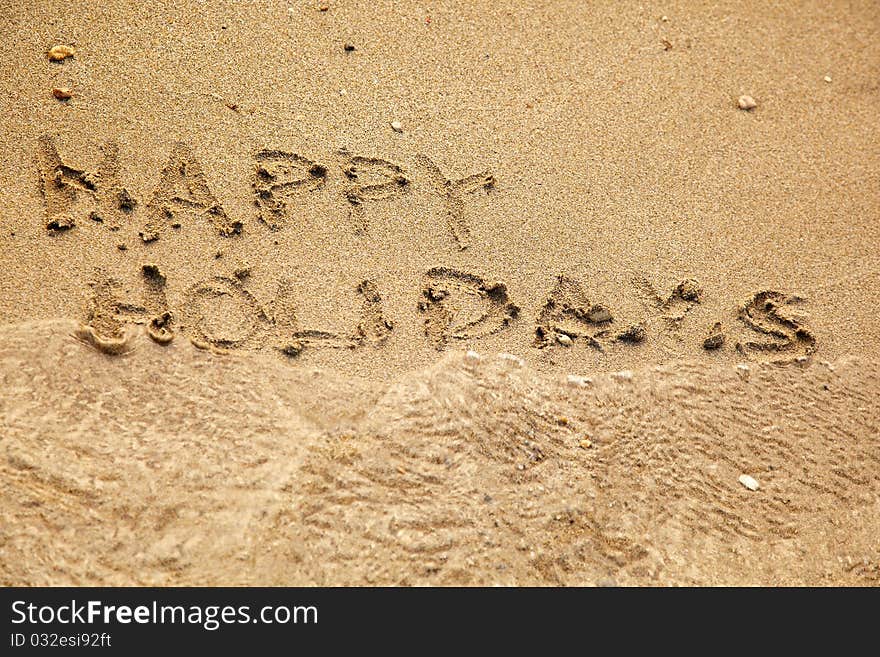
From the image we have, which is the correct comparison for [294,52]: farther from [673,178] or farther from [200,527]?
[200,527]

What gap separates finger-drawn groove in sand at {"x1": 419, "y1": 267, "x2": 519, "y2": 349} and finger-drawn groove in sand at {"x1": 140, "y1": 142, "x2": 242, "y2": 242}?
1.90 feet

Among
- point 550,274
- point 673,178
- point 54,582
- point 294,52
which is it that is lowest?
point 54,582

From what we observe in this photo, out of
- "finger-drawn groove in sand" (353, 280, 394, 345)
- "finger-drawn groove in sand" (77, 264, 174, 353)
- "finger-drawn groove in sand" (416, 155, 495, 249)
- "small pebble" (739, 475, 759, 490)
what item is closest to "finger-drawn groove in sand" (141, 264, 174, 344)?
"finger-drawn groove in sand" (77, 264, 174, 353)

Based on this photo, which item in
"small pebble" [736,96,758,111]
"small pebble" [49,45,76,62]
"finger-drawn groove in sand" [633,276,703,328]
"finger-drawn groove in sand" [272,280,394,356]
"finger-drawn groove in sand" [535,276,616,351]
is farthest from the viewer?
"small pebble" [736,96,758,111]

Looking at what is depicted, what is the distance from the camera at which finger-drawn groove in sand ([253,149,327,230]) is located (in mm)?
2090

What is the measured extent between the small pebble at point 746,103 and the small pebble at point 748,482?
55.0 inches

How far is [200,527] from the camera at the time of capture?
1.52 m

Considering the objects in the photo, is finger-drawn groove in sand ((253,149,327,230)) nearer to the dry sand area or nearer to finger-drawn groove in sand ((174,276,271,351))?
the dry sand area

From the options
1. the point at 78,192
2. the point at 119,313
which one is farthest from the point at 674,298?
the point at 78,192

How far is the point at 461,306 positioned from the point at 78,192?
3.65 feet

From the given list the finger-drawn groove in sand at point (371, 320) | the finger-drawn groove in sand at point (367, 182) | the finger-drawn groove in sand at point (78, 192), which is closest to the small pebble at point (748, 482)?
the finger-drawn groove in sand at point (371, 320)

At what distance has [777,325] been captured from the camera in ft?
6.88

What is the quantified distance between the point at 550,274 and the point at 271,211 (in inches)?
32.2

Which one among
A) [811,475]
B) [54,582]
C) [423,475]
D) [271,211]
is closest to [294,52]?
[271,211]
